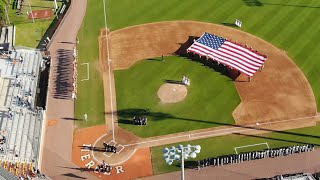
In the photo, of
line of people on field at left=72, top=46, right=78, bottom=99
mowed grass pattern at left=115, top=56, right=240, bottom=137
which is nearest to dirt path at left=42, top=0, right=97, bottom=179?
line of people on field at left=72, top=46, right=78, bottom=99

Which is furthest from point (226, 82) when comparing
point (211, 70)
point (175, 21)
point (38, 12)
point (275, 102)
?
point (38, 12)

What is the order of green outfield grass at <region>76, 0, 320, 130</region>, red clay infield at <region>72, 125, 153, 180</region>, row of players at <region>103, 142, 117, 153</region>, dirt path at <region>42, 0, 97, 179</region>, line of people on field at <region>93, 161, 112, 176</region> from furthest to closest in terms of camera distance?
green outfield grass at <region>76, 0, 320, 130</region> < row of players at <region>103, 142, 117, 153</region> < dirt path at <region>42, 0, 97, 179</region> < line of people on field at <region>93, 161, 112, 176</region> < red clay infield at <region>72, 125, 153, 180</region>

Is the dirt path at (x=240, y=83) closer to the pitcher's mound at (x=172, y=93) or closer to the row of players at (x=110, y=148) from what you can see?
the row of players at (x=110, y=148)

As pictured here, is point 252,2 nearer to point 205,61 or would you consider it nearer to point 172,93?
point 205,61

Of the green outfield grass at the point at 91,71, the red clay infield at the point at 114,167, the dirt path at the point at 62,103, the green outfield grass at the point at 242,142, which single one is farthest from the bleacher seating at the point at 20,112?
the green outfield grass at the point at 242,142

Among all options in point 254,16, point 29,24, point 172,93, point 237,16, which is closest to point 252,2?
point 254,16

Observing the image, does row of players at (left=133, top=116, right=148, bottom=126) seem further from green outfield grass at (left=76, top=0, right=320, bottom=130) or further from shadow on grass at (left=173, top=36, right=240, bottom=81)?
shadow on grass at (left=173, top=36, right=240, bottom=81)
